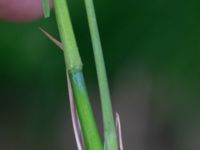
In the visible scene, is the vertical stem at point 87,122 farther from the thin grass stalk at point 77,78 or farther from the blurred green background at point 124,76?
the blurred green background at point 124,76

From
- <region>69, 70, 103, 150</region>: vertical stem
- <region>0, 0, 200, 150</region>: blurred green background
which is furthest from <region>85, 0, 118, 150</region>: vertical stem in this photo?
<region>0, 0, 200, 150</region>: blurred green background

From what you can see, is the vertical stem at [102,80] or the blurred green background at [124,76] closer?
the vertical stem at [102,80]

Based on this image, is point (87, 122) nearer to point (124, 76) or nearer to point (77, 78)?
point (77, 78)

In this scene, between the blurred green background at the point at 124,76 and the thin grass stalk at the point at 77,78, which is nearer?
the thin grass stalk at the point at 77,78

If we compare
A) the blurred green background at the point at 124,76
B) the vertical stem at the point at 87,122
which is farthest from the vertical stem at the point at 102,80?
the blurred green background at the point at 124,76

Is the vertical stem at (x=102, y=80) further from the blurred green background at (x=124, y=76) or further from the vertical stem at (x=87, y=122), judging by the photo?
the blurred green background at (x=124, y=76)

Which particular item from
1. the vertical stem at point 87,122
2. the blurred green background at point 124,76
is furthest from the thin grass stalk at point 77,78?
the blurred green background at point 124,76
